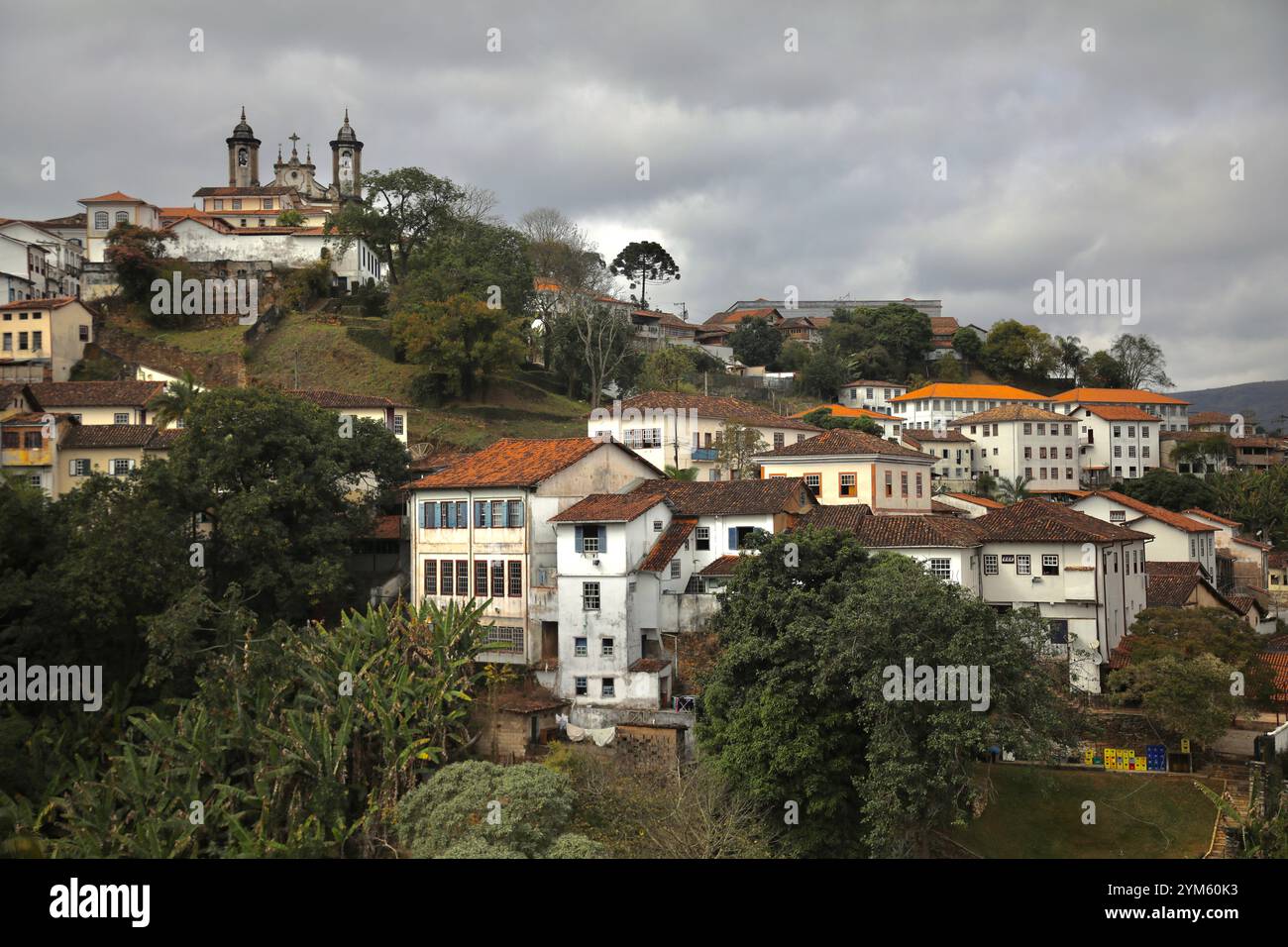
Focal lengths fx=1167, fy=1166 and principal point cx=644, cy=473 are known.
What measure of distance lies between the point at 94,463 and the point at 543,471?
2056 centimetres

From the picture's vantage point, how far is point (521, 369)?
6631 cm

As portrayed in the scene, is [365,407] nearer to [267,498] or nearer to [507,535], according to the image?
[267,498]

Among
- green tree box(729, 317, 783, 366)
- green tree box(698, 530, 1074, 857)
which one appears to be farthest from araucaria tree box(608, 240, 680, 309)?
green tree box(698, 530, 1074, 857)

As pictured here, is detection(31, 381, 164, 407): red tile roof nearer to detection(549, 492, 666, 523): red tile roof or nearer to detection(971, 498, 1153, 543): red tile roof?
detection(549, 492, 666, 523): red tile roof

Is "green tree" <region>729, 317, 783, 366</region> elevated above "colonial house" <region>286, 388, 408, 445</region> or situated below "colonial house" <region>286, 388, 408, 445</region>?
above

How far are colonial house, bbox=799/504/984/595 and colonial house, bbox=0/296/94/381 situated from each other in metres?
40.0

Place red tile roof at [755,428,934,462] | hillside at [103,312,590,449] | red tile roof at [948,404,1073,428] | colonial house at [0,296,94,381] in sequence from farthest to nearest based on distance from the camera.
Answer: red tile roof at [948,404,1073,428]
colonial house at [0,296,94,381]
hillside at [103,312,590,449]
red tile roof at [755,428,934,462]

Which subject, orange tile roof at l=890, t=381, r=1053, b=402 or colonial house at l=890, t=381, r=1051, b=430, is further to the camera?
orange tile roof at l=890, t=381, r=1053, b=402

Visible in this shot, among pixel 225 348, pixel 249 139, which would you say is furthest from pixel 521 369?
pixel 249 139

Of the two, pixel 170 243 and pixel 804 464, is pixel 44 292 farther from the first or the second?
pixel 804 464

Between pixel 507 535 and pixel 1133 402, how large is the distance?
59961 millimetres

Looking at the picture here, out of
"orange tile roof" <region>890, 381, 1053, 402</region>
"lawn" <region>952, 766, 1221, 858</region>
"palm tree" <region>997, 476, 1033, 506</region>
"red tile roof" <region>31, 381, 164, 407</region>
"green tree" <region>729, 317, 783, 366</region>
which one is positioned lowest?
"lawn" <region>952, 766, 1221, 858</region>

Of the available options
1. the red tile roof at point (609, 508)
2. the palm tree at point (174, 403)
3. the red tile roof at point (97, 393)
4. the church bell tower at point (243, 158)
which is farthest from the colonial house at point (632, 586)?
→ the church bell tower at point (243, 158)

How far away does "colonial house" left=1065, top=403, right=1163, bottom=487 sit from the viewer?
75.6 metres
